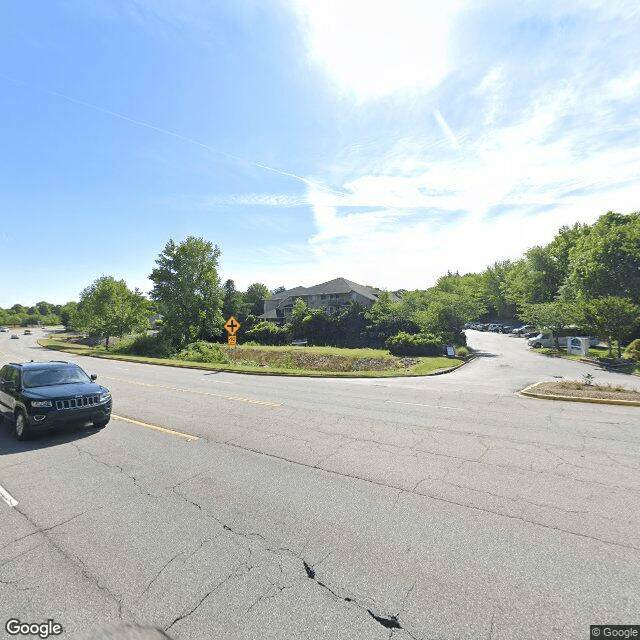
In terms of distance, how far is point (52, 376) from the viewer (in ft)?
31.3

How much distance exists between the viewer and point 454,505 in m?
5.16

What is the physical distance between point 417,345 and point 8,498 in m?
30.8

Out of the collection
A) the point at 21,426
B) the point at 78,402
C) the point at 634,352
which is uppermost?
the point at 78,402

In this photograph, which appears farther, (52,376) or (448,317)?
A: (448,317)

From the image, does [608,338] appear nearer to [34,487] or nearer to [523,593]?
[523,593]

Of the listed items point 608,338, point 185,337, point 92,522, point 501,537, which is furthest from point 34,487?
point 185,337

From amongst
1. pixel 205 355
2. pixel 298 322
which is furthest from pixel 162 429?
pixel 298 322

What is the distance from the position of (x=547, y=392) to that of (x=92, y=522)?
589 inches

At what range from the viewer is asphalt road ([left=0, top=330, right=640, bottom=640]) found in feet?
10.6

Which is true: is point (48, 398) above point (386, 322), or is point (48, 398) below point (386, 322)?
below

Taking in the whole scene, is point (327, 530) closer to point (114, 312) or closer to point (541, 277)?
point (114, 312)

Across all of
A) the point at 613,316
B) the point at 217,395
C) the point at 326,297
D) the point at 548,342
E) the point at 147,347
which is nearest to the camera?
the point at 217,395

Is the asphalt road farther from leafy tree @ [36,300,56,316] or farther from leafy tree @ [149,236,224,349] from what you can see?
leafy tree @ [36,300,56,316]

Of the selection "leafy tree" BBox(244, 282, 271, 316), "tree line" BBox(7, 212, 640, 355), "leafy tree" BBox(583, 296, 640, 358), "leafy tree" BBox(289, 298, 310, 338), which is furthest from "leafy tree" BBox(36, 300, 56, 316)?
"leafy tree" BBox(583, 296, 640, 358)
